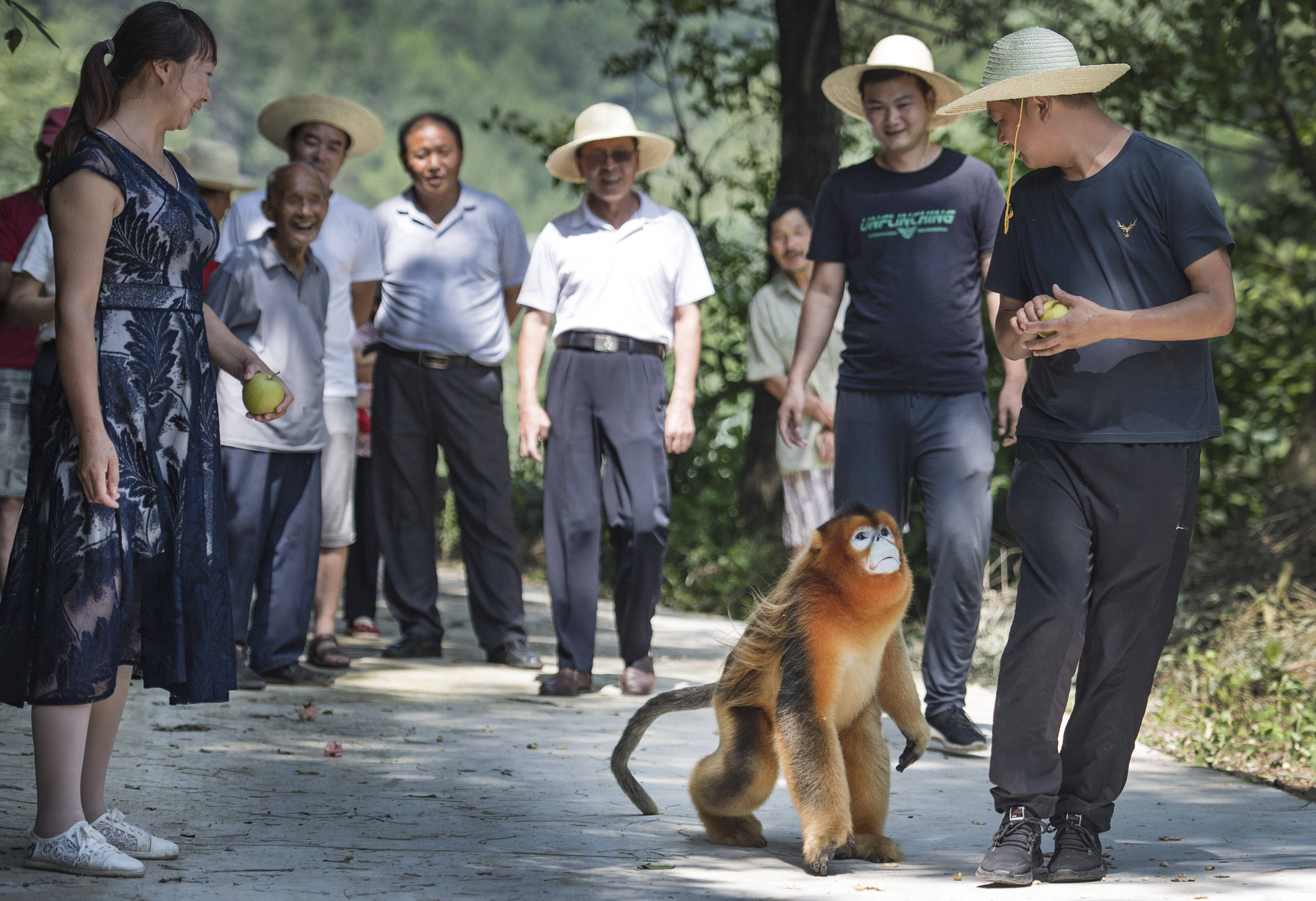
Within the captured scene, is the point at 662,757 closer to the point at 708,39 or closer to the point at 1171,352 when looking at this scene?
the point at 1171,352

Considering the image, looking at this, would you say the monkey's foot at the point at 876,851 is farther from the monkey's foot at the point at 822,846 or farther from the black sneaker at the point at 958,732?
the black sneaker at the point at 958,732

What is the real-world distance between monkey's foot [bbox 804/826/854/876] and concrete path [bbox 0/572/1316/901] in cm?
6

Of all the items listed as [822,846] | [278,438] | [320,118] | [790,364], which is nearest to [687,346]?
[790,364]

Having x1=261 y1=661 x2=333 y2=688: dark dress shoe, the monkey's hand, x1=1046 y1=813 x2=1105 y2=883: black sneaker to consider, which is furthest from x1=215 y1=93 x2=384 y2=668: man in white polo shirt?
x1=1046 y1=813 x2=1105 y2=883: black sneaker

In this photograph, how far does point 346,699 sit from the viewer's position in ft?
18.0

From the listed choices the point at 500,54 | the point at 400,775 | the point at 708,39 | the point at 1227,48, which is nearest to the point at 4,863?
the point at 400,775

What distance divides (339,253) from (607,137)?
1440mm

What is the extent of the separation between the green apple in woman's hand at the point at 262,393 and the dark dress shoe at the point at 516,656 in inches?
115

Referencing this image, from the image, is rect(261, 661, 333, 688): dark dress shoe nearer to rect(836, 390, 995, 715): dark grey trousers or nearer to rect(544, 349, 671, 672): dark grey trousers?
rect(544, 349, 671, 672): dark grey trousers

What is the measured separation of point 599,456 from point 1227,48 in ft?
15.8

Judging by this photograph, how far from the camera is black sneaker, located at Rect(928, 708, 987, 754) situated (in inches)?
193

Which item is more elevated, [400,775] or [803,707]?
[803,707]

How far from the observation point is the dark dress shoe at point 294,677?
5.72 meters

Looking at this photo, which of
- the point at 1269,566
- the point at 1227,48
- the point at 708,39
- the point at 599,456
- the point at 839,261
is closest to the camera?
the point at 839,261
